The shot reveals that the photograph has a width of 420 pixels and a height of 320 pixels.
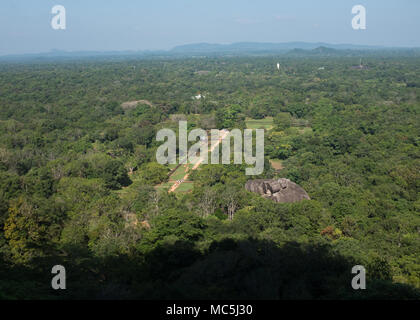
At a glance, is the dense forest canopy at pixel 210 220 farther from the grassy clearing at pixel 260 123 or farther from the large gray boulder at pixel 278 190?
the grassy clearing at pixel 260 123

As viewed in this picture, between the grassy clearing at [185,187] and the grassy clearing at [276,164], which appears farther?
the grassy clearing at [276,164]

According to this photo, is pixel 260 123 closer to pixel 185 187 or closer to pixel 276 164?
pixel 276 164

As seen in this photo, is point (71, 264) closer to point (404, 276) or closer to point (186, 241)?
point (186, 241)

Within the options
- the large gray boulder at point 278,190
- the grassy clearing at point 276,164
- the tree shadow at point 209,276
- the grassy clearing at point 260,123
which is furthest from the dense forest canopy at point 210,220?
the grassy clearing at point 260,123

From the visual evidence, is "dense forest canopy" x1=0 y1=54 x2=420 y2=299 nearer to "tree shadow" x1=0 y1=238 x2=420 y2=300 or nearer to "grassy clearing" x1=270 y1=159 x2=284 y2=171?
"tree shadow" x1=0 y1=238 x2=420 y2=300
